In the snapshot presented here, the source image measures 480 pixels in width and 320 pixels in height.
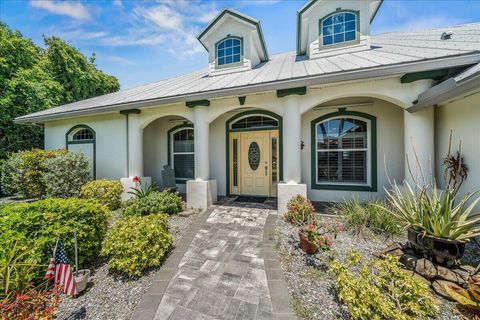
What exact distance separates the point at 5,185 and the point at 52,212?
930cm

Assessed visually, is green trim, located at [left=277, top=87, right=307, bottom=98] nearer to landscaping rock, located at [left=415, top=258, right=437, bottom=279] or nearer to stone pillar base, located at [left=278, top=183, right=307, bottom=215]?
stone pillar base, located at [left=278, top=183, right=307, bottom=215]

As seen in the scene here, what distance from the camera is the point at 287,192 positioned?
208 inches

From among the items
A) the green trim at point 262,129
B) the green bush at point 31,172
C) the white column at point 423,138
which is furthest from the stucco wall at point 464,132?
the green bush at point 31,172

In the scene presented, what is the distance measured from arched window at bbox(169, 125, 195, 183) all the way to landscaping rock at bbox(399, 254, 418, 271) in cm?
705

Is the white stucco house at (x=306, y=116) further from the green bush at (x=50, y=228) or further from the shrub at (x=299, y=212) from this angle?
the green bush at (x=50, y=228)

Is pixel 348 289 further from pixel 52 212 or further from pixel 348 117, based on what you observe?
pixel 348 117

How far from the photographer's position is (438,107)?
469 centimetres

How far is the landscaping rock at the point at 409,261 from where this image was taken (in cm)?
293

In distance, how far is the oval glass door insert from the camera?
7316 mm

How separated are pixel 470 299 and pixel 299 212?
9.49 ft

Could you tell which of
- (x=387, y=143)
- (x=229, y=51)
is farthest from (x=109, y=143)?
(x=387, y=143)

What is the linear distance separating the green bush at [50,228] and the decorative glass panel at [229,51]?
6788 millimetres

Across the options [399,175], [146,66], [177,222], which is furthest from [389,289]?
[146,66]

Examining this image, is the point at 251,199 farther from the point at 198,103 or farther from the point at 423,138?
the point at 423,138
